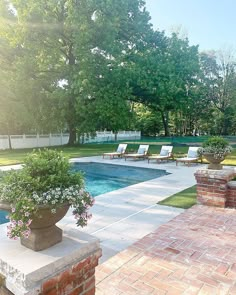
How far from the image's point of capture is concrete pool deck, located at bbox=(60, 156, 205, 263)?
158 inches

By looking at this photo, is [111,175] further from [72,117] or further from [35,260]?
[72,117]

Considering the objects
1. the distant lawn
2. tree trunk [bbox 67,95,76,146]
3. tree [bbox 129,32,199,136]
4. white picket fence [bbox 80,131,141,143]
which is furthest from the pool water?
white picket fence [bbox 80,131,141,143]

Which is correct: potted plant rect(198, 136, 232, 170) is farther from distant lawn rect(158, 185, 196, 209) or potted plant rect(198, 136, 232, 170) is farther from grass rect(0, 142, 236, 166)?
grass rect(0, 142, 236, 166)

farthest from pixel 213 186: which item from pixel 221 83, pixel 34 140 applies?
pixel 221 83

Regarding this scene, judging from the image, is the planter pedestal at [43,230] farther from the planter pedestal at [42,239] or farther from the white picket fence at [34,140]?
the white picket fence at [34,140]

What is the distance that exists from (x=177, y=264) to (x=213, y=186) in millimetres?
2766

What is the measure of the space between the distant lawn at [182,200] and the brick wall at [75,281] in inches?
159

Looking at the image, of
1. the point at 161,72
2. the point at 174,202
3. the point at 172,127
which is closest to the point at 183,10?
the point at 161,72

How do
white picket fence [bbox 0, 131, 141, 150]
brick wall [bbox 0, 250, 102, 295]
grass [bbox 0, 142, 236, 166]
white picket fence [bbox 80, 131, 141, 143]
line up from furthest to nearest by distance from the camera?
white picket fence [bbox 80, 131, 141, 143]
white picket fence [bbox 0, 131, 141, 150]
grass [bbox 0, 142, 236, 166]
brick wall [bbox 0, 250, 102, 295]

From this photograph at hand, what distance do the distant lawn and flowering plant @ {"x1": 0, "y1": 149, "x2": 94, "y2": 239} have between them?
4171mm

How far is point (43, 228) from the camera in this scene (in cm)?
183

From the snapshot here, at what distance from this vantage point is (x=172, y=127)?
140 feet

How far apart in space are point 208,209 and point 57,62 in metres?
18.2

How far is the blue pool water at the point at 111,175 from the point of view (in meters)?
9.86
